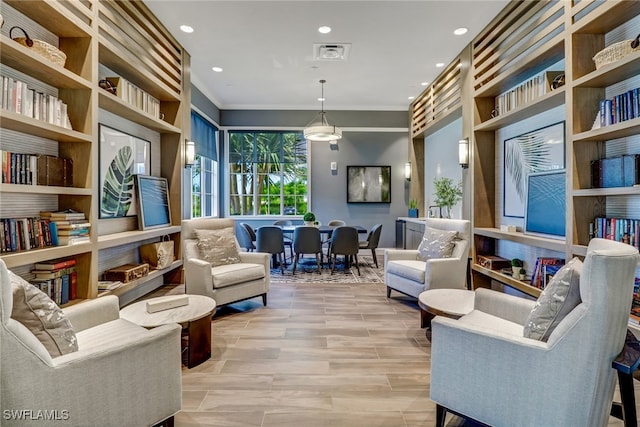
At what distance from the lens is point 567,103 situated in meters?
2.88

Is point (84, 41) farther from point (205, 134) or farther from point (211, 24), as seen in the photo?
point (205, 134)

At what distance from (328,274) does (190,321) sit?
3424mm

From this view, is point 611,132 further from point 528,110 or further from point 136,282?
point 136,282

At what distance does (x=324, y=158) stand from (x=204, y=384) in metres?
6.12

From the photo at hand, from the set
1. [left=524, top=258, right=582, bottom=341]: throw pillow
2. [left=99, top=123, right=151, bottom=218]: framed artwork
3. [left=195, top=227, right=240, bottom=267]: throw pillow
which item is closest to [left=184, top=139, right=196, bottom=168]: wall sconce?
[left=99, top=123, right=151, bottom=218]: framed artwork

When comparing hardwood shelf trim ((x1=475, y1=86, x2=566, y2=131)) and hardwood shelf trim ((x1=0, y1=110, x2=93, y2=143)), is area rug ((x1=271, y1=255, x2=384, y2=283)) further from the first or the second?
hardwood shelf trim ((x1=0, y1=110, x2=93, y2=143))

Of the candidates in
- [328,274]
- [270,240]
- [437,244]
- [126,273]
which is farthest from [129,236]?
[437,244]

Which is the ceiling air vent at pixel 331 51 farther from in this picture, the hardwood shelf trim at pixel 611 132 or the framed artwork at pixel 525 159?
the hardwood shelf trim at pixel 611 132

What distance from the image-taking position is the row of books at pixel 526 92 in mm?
3229

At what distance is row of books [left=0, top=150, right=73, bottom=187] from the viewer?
2.30 meters

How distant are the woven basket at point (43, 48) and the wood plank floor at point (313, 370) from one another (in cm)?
256

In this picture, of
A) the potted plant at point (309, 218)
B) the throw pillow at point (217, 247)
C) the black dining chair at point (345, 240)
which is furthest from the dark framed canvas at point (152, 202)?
the black dining chair at point (345, 240)

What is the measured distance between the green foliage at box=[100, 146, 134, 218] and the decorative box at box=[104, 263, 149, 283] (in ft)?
1.93

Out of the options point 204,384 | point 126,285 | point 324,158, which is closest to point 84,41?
point 126,285
